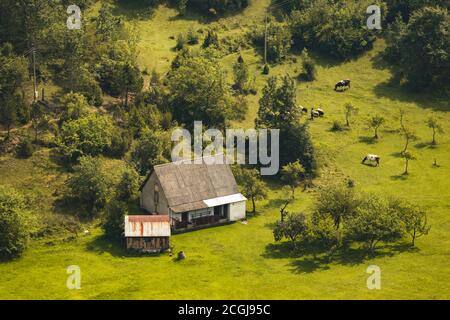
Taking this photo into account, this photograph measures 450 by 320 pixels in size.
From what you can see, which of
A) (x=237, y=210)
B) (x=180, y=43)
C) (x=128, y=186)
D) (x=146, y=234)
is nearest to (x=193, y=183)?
(x=237, y=210)

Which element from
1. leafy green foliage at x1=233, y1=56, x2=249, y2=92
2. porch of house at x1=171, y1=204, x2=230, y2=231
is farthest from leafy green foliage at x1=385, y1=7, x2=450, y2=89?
porch of house at x1=171, y1=204, x2=230, y2=231

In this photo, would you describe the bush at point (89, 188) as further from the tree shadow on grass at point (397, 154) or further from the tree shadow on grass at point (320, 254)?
the tree shadow on grass at point (397, 154)

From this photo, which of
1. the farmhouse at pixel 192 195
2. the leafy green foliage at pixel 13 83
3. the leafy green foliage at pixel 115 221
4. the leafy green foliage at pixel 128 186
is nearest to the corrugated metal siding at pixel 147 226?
the leafy green foliage at pixel 115 221

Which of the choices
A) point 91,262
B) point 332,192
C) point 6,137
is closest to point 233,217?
point 332,192

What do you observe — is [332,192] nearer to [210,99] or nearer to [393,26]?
[210,99]

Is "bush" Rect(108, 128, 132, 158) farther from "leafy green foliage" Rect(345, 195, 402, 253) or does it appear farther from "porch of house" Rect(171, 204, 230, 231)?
"leafy green foliage" Rect(345, 195, 402, 253)

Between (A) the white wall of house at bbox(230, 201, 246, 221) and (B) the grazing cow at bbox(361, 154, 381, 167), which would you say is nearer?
(A) the white wall of house at bbox(230, 201, 246, 221)
